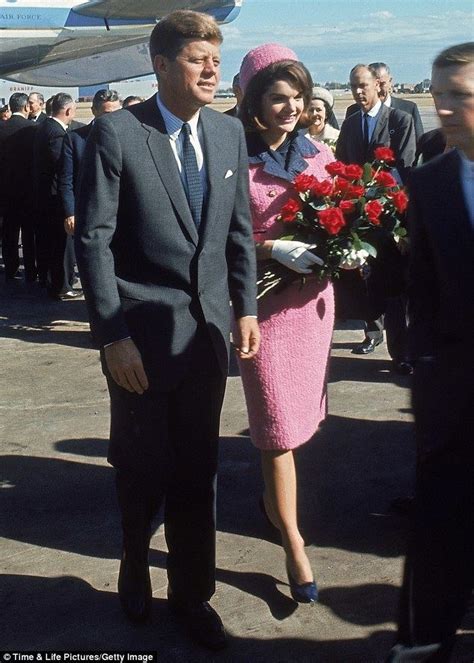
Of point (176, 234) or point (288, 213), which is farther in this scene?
point (288, 213)

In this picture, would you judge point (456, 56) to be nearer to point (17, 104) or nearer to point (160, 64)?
point (160, 64)

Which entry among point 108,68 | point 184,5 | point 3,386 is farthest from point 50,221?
point 108,68

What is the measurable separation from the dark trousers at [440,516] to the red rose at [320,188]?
1.29m

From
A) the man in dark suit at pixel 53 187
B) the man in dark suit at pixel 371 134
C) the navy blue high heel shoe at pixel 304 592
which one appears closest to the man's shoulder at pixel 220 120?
the navy blue high heel shoe at pixel 304 592

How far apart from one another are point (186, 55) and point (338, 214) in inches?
37.7

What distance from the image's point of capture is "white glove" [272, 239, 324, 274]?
12.4 feet

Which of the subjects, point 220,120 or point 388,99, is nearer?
point 220,120

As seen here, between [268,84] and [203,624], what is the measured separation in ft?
6.50

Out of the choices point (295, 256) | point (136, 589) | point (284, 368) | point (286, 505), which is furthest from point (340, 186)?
point (136, 589)

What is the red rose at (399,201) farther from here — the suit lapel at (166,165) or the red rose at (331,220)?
the suit lapel at (166,165)

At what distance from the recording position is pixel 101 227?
3189mm

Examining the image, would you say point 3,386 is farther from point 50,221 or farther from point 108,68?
point 108,68

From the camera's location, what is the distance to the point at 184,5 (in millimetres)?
17953

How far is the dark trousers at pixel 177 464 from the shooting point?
11.2ft
